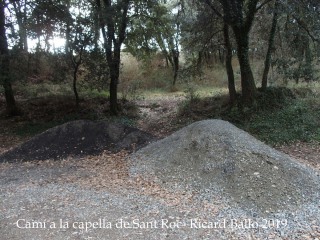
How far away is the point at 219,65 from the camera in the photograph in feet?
69.1

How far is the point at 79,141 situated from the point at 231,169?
4889 mm

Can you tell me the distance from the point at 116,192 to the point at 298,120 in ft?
23.0

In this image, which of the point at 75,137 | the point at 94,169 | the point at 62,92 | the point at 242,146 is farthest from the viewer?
the point at 62,92

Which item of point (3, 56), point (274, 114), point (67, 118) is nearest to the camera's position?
point (274, 114)

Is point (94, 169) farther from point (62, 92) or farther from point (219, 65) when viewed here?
point (219, 65)

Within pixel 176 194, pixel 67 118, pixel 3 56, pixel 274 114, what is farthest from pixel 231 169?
pixel 3 56

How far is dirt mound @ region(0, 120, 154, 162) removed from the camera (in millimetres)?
9352

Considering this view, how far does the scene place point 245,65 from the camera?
461 inches

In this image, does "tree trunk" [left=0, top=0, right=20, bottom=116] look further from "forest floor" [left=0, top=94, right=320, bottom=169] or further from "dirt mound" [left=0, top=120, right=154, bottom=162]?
"dirt mound" [left=0, top=120, right=154, bottom=162]

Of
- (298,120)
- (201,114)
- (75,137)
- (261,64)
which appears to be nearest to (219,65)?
(261,64)

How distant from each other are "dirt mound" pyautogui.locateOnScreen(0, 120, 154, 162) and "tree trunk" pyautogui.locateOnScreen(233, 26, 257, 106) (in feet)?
13.5

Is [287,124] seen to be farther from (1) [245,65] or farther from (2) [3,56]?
(2) [3,56]

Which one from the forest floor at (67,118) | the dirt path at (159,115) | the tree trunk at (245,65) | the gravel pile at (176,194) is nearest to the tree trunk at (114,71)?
the forest floor at (67,118)

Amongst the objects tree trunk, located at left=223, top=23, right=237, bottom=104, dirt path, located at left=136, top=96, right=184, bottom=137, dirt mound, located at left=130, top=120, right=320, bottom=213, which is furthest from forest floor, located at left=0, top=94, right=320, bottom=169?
dirt mound, located at left=130, top=120, right=320, bottom=213
